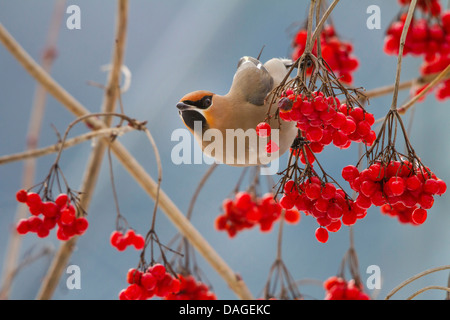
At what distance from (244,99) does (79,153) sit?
143 cm

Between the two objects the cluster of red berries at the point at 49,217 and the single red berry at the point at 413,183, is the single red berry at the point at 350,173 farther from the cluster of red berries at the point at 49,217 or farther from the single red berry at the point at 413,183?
the cluster of red berries at the point at 49,217

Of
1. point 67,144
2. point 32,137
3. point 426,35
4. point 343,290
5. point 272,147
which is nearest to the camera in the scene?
point 272,147

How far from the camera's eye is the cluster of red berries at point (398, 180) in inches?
20.3

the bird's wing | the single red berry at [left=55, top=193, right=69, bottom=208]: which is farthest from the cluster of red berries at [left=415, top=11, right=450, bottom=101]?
the single red berry at [left=55, top=193, right=69, bottom=208]

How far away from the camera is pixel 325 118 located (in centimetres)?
51

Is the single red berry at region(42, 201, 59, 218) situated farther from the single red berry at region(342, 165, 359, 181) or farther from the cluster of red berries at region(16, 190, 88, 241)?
the single red berry at region(342, 165, 359, 181)

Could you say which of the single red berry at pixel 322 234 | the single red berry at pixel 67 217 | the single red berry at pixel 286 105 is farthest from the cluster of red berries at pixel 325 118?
the single red berry at pixel 67 217

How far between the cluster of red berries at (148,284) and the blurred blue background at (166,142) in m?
0.87

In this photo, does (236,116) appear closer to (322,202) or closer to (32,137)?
(322,202)

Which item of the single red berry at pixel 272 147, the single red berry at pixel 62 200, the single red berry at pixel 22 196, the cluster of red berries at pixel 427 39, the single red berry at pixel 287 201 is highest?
the cluster of red berries at pixel 427 39

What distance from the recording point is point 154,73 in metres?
1.94

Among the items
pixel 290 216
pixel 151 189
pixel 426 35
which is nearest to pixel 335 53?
pixel 426 35

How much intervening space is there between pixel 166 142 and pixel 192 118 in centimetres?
100
